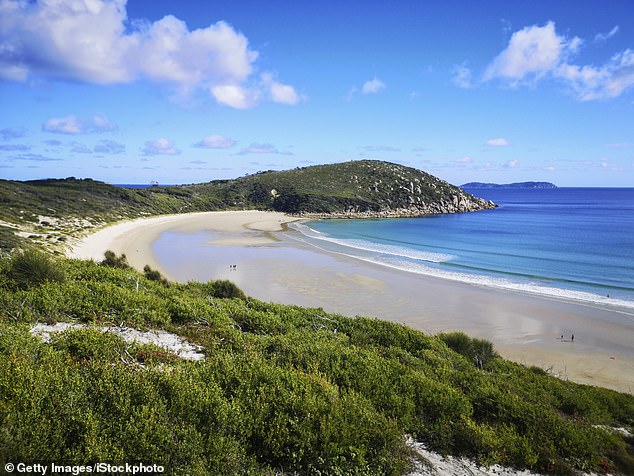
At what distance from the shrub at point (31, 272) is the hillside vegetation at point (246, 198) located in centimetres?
2567

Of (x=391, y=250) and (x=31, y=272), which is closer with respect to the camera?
(x=31, y=272)

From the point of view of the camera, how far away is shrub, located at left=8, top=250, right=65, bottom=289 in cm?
885

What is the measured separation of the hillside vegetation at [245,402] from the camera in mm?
3814

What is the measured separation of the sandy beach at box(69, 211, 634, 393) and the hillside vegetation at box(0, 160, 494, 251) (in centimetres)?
842

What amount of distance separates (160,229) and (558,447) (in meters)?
58.5

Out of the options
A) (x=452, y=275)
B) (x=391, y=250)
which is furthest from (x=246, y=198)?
(x=452, y=275)

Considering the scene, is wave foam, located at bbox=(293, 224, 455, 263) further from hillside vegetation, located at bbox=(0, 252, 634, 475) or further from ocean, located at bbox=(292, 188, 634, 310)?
hillside vegetation, located at bbox=(0, 252, 634, 475)

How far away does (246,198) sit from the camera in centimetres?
10856

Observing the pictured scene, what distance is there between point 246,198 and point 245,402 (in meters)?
107

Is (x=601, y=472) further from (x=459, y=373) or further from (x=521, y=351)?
(x=521, y=351)

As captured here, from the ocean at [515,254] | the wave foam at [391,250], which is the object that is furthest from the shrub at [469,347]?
the wave foam at [391,250]

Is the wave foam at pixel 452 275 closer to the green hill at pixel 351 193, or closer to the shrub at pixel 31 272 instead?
the shrub at pixel 31 272

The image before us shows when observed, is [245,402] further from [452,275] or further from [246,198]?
[246,198]

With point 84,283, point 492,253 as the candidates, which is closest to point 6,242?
point 84,283
